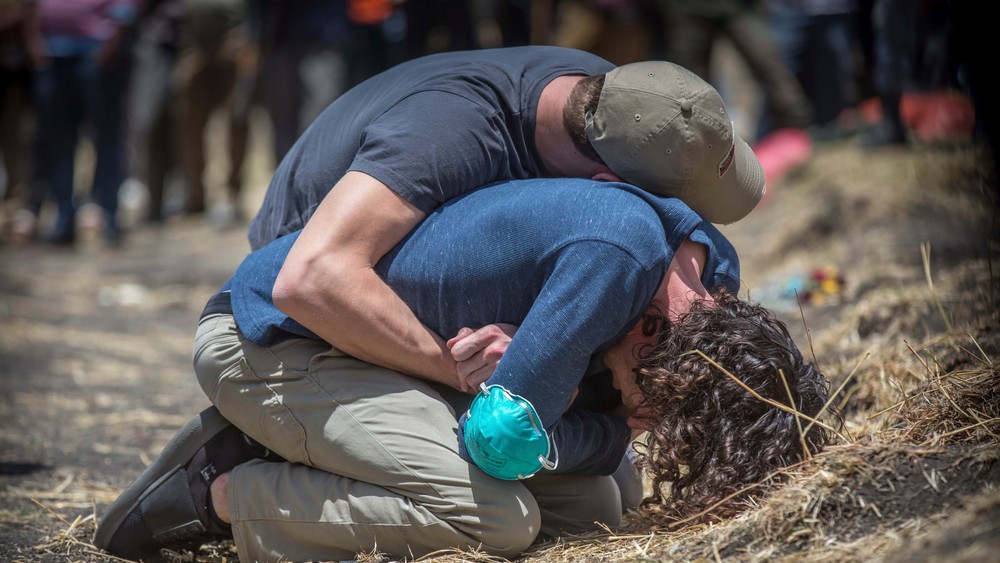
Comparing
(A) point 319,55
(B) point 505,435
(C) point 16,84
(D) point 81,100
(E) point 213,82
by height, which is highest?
(B) point 505,435

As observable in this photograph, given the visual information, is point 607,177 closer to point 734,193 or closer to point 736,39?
point 734,193

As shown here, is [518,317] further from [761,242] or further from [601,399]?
[761,242]

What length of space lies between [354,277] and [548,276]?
414 mm

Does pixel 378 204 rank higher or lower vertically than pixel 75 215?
higher

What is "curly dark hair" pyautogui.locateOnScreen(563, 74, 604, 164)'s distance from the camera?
234 cm

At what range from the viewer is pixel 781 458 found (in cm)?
219

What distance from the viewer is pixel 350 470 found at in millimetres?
2363

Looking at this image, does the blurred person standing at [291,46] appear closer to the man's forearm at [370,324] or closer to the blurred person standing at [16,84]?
the blurred person standing at [16,84]

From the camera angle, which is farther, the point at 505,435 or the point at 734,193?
the point at 734,193

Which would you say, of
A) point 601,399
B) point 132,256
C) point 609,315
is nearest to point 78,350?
point 132,256

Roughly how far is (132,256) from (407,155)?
21.0 feet

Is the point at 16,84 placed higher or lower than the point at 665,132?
lower

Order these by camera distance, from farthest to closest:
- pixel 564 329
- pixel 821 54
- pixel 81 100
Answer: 1. pixel 81 100
2. pixel 821 54
3. pixel 564 329

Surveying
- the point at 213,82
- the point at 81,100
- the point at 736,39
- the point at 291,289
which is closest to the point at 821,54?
the point at 736,39
